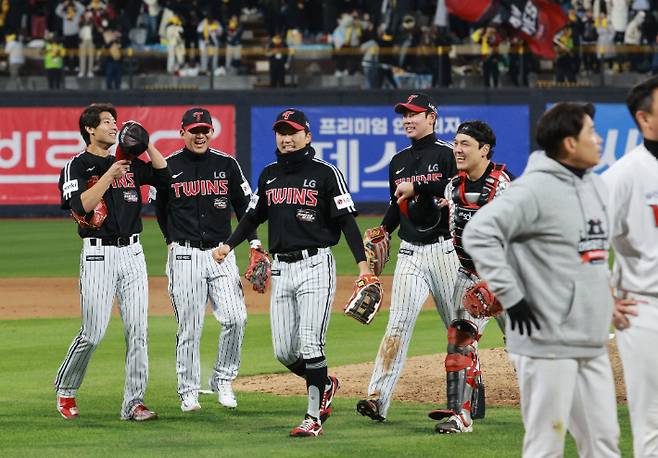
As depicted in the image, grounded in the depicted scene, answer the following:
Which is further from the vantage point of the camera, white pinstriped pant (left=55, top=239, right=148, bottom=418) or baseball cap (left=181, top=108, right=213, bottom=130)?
baseball cap (left=181, top=108, right=213, bottom=130)

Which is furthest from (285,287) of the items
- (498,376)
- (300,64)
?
(300,64)

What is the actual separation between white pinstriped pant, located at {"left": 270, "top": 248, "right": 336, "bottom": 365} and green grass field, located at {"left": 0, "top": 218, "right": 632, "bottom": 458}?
1.92 ft

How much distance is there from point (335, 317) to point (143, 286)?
6745mm

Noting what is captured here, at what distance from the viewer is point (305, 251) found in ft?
28.7

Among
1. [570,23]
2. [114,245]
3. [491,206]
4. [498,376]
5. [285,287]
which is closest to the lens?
[491,206]

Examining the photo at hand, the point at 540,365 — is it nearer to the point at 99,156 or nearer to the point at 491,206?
the point at 491,206

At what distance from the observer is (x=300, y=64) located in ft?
98.7

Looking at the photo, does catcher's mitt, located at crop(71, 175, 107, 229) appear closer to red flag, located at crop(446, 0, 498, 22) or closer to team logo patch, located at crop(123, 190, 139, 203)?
team logo patch, located at crop(123, 190, 139, 203)

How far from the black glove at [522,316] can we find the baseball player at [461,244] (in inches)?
115

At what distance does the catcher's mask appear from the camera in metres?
9.12

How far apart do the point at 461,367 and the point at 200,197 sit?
2.66m

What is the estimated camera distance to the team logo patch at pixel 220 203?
405 inches

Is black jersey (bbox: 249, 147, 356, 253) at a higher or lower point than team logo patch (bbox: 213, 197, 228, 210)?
higher

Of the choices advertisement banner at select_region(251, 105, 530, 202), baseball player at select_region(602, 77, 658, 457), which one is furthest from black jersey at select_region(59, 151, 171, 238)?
advertisement banner at select_region(251, 105, 530, 202)
